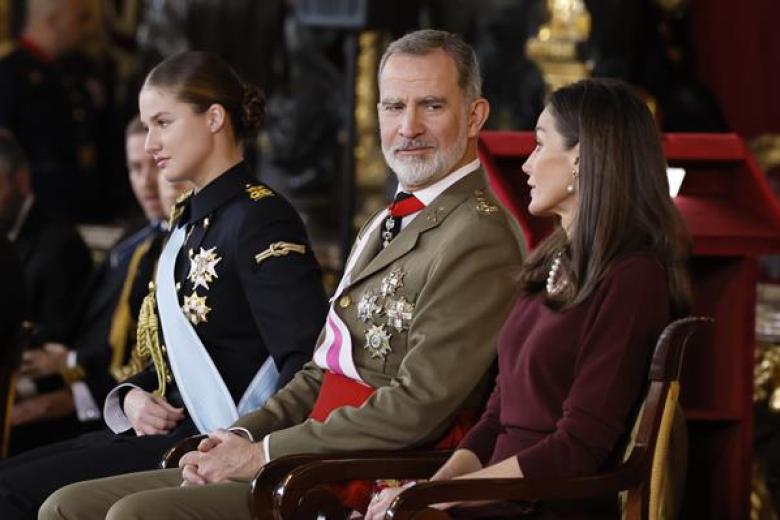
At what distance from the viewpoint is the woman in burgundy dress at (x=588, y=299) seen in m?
3.09

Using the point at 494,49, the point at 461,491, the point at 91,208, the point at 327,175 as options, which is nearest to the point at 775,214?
the point at 461,491

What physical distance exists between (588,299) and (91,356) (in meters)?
2.38

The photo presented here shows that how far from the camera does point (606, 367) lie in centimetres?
308

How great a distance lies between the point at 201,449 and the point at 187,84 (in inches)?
34.1

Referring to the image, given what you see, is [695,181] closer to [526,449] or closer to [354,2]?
[526,449]

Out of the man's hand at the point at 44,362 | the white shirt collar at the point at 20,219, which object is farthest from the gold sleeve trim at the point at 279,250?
the white shirt collar at the point at 20,219

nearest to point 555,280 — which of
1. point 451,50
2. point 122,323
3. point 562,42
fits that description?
point 451,50

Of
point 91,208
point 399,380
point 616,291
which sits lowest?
point 91,208

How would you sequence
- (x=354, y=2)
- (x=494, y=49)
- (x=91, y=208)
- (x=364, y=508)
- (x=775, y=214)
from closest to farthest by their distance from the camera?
1. (x=364, y=508)
2. (x=775, y=214)
3. (x=354, y=2)
4. (x=494, y=49)
5. (x=91, y=208)

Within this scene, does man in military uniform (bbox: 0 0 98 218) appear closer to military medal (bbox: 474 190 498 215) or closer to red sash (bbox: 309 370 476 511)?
red sash (bbox: 309 370 476 511)

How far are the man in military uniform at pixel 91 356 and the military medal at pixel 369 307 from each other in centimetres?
141

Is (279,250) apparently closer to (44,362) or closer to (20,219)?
(44,362)

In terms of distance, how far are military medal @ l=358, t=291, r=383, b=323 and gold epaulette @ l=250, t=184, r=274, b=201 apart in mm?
513

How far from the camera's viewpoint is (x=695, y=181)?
4.15 m
